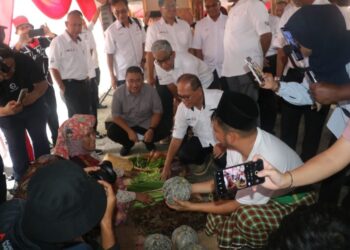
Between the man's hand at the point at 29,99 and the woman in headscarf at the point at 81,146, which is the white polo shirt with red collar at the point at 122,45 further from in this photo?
the woman in headscarf at the point at 81,146

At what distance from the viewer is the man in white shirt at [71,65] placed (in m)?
4.29

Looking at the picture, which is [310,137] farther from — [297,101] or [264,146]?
[264,146]

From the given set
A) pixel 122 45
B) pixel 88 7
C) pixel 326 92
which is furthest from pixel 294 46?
pixel 88 7

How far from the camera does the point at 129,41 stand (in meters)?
4.88

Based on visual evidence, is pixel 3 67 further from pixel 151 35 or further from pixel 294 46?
pixel 294 46

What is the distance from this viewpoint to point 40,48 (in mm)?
4414

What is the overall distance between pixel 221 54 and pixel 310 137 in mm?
1839

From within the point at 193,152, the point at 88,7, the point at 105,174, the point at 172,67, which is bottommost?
the point at 193,152

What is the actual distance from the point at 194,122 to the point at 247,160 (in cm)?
135

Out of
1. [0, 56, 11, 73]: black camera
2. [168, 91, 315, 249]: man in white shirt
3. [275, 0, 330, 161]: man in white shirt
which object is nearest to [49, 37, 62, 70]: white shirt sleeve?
[0, 56, 11, 73]: black camera

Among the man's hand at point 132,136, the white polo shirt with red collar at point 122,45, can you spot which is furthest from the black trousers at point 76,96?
the man's hand at point 132,136

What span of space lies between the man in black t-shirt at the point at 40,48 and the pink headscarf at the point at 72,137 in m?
1.40

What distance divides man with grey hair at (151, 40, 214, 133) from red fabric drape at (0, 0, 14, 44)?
1.64m

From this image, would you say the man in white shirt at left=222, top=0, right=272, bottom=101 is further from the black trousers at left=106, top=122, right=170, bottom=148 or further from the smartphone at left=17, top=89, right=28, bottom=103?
the smartphone at left=17, top=89, right=28, bottom=103
